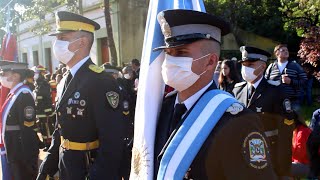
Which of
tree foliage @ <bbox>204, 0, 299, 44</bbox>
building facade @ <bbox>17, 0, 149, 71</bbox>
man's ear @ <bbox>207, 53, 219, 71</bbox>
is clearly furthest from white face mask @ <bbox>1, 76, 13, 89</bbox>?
tree foliage @ <bbox>204, 0, 299, 44</bbox>

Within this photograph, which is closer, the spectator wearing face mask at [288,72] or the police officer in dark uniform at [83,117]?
the police officer in dark uniform at [83,117]

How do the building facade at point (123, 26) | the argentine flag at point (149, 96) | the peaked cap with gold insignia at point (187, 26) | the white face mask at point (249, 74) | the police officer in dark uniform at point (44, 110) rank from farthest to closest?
1. the building facade at point (123, 26)
2. the police officer in dark uniform at point (44, 110)
3. the white face mask at point (249, 74)
4. the argentine flag at point (149, 96)
5. the peaked cap with gold insignia at point (187, 26)

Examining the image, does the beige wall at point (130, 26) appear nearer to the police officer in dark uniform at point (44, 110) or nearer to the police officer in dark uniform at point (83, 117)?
the police officer in dark uniform at point (44, 110)

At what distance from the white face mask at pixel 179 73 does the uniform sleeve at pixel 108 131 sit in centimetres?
125

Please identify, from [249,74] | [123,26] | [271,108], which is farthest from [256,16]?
[271,108]

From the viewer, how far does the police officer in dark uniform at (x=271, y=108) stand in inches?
185

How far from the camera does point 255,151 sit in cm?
177

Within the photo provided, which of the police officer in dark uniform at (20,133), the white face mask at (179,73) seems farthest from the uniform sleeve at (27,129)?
the white face mask at (179,73)

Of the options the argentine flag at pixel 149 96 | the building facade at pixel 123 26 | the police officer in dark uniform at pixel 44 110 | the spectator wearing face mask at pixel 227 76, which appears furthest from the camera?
the building facade at pixel 123 26

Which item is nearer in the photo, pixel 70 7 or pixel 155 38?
pixel 155 38

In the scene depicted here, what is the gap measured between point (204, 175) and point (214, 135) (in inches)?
7.4

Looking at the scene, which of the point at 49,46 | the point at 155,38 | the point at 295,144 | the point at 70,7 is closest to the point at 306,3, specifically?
the point at 295,144

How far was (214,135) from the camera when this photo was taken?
1845 mm

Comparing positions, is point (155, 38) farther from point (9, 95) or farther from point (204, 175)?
point (9, 95)
